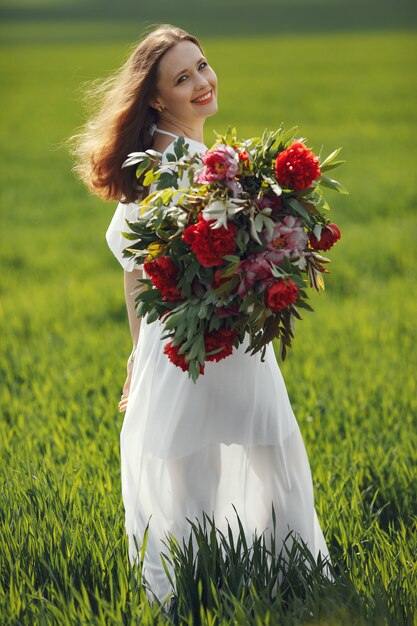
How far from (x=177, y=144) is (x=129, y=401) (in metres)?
0.85

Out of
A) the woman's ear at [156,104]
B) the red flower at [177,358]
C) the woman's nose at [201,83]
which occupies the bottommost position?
the red flower at [177,358]

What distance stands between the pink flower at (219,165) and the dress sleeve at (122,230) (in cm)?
45

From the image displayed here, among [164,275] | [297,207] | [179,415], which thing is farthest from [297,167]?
[179,415]

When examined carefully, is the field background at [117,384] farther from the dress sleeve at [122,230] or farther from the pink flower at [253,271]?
the pink flower at [253,271]

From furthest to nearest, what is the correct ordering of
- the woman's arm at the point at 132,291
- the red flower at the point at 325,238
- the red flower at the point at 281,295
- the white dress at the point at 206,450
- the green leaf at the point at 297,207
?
the woman's arm at the point at 132,291 → the white dress at the point at 206,450 → the red flower at the point at 325,238 → the green leaf at the point at 297,207 → the red flower at the point at 281,295

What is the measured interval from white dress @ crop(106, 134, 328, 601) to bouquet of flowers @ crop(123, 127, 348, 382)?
208mm

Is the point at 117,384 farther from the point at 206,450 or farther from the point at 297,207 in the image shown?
the point at 297,207

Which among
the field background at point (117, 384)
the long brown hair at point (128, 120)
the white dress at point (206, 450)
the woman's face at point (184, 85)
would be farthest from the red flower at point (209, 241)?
the field background at point (117, 384)

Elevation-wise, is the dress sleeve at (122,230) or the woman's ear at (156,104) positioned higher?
the woman's ear at (156,104)

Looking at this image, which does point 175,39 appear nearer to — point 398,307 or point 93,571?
point 93,571

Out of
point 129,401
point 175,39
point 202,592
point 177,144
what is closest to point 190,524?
point 202,592

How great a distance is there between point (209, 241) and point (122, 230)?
24.6 inches

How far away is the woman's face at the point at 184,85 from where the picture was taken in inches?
116

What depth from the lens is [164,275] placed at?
2.56 metres
